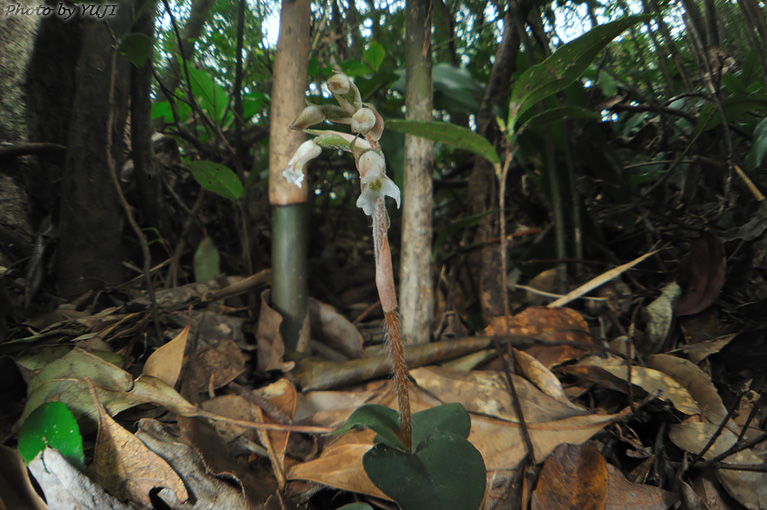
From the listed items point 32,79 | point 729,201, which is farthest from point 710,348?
point 32,79

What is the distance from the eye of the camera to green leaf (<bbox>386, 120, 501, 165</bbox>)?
79cm

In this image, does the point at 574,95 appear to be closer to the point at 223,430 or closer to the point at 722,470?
the point at 722,470

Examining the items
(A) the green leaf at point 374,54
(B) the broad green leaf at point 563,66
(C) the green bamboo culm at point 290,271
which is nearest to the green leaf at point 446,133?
(B) the broad green leaf at point 563,66

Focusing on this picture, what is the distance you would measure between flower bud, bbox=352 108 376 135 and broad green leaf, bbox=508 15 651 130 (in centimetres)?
39

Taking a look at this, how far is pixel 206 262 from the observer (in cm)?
127

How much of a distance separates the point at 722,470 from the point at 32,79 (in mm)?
1634

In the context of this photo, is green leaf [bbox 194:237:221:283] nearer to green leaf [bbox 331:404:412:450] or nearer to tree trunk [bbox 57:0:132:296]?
tree trunk [bbox 57:0:132:296]

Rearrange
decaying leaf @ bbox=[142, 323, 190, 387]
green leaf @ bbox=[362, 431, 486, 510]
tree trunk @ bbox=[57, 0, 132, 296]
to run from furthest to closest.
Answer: tree trunk @ bbox=[57, 0, 132, 296] → decaying leaf @ bbox=[142, 323, 190, 387] → green leaf @ bbox=[362, 431, 486, 510]

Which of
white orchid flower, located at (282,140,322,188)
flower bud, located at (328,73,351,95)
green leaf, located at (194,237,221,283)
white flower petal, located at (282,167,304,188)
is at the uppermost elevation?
flower bud, located at (328,73,351,95)

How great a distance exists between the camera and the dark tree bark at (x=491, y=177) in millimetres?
1199

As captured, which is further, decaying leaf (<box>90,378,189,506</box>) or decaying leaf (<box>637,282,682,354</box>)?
decaying leaf (<box>637,282,682,354</box>)

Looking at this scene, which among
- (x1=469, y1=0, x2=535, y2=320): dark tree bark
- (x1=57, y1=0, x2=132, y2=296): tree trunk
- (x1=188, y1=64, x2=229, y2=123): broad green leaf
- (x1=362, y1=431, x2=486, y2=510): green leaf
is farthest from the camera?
(x1=188, y1=64, x2=229, y2=123): broad green leaf

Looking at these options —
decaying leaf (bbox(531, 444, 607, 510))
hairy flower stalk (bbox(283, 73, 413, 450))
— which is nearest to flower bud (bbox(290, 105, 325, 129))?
hairy flower stalk (bbox(283, 73, 413, 450))

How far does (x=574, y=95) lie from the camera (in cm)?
119
